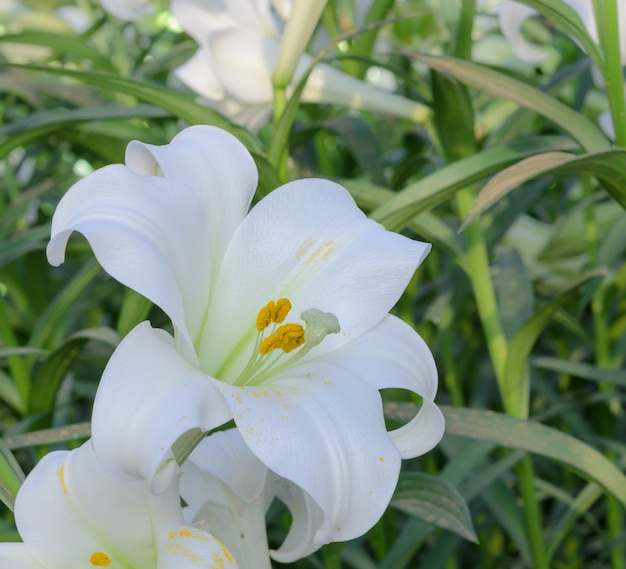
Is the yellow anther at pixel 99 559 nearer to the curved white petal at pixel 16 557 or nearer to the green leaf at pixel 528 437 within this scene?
the curved white petal at pixel 16 557

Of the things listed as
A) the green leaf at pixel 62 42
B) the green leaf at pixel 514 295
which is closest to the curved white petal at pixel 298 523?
the green leaf at pixel 514 295

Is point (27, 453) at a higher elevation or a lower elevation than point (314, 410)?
lower

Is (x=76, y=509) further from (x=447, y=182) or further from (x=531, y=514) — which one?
(x=531, y=514)

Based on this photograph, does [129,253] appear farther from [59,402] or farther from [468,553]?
[468,553]

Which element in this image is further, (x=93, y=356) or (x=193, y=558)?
(x=93, y=356)

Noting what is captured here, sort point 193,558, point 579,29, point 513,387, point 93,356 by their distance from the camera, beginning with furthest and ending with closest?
point 93,356 < point 513,387 < point 579,29 < point 193,558

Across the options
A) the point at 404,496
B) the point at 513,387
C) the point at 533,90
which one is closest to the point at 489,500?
the point at 513,387
